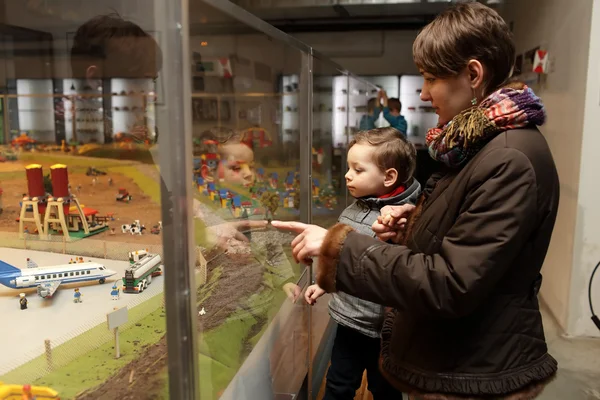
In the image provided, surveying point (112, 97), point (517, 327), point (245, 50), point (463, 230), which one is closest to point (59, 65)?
point (112, 97)

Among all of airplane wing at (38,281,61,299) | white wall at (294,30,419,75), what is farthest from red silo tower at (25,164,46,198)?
white wall at (294,30,419,75)

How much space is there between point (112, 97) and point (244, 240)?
58 cm

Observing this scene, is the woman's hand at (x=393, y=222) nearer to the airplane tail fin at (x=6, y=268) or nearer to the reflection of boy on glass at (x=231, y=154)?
the reflection of boy on glass at (x=231, y=154)

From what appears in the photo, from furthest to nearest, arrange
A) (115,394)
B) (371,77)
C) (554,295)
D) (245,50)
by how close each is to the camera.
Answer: (371,77) → (554,295) → (245,50) → (115,394)

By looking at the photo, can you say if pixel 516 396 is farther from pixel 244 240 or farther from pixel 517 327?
pixel 244 240

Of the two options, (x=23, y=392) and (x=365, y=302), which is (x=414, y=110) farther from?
(x=23, y=392)

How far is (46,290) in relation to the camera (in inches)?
48.5

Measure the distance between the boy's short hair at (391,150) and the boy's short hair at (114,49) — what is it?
985 millimetres

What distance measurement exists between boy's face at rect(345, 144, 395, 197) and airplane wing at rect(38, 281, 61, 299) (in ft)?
3.35

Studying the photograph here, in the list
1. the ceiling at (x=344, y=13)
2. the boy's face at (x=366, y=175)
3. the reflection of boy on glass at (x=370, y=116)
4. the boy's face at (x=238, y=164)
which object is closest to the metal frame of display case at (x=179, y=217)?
the boy's face at (x=238, y=164)

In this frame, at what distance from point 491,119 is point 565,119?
2768mm

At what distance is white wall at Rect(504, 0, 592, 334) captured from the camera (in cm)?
314

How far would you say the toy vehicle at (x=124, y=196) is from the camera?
54.5 inches

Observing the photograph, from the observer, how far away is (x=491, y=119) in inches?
38.9
